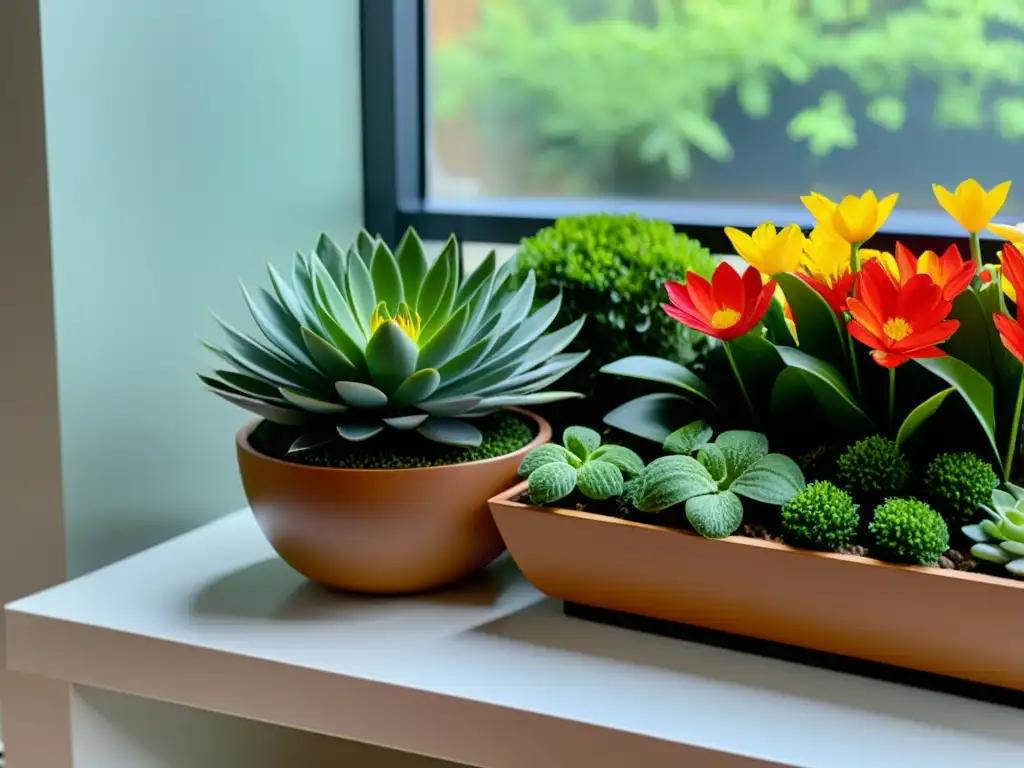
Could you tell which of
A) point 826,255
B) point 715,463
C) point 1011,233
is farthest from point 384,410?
point 1011,233

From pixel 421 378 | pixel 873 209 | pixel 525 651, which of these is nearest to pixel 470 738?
pixel 525 651

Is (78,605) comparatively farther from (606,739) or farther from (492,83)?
(492,83)

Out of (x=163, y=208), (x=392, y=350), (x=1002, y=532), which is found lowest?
(x=1002, y=532)

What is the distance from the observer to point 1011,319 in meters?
0.72

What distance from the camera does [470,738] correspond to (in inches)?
27.9

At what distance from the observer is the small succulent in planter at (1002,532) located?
680 millimetres

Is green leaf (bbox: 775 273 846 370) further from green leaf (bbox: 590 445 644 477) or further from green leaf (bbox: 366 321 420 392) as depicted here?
green leaf (bbox: 366 321 420 392)

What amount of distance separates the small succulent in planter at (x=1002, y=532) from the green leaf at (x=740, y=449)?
0.14 m

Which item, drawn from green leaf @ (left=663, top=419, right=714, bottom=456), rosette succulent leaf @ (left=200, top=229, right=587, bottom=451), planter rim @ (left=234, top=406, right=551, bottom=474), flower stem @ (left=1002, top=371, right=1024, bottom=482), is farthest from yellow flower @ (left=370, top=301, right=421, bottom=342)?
flower stem @ (left=1002, top=371, right=1024, bottom=482)

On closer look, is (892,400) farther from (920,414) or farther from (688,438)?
(688,438)

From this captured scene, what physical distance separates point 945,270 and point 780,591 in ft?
0.78

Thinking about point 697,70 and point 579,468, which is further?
point 697,70

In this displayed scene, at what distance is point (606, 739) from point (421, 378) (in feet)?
0.89

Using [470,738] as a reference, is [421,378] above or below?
above
